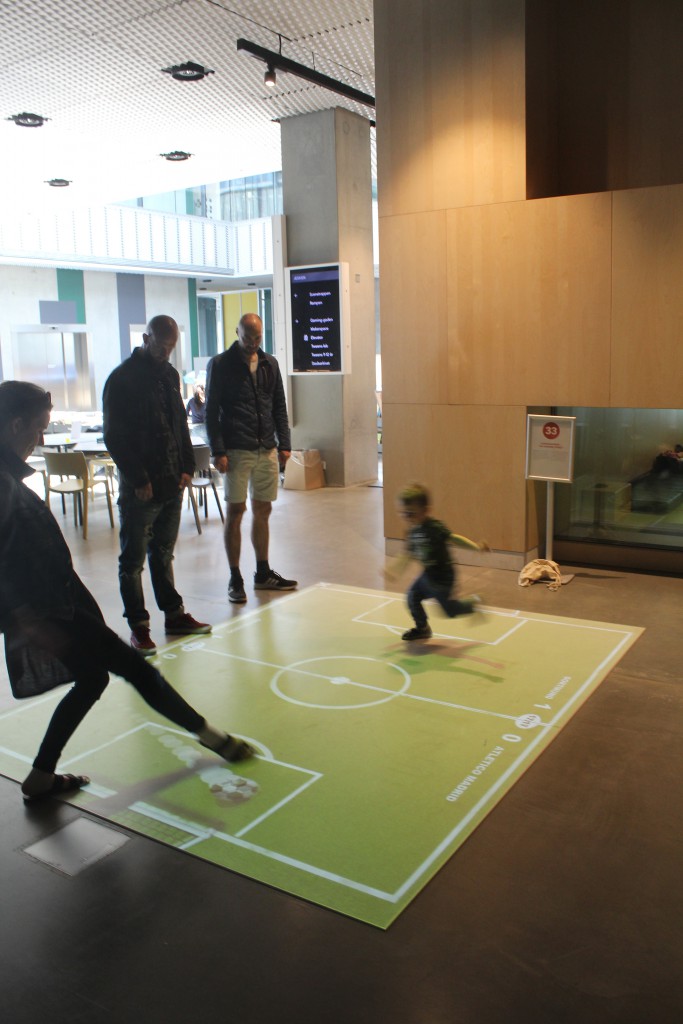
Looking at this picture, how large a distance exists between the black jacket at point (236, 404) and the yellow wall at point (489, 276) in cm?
143

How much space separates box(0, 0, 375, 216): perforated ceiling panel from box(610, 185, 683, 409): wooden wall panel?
9.85ft

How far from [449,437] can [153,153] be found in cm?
659

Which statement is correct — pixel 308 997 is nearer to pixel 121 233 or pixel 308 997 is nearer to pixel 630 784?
pixel 630 784

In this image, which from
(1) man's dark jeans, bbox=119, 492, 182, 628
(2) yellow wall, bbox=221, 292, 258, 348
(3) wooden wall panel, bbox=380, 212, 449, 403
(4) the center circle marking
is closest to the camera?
(4) the center circle marking

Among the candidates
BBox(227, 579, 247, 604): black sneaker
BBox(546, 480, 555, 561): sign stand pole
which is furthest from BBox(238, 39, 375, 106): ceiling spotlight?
BBox(227, 579, 247, 604): black sneaker

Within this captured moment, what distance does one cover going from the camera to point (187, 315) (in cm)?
1852

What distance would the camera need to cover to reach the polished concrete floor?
7.57ft

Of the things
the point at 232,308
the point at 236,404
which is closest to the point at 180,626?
the point at 236,404

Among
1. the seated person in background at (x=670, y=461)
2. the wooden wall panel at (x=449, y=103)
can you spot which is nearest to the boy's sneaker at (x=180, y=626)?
the seated person in background at (x=670, y=461)

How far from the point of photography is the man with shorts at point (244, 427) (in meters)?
5.95

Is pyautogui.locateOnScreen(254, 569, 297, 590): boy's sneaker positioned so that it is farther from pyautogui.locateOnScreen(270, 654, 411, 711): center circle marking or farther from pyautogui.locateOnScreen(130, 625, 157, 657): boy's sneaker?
pyautogui.locateOnScreen(270, 654, 411, 711): center circle marking

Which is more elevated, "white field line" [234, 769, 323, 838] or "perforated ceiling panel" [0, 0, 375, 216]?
"perforated ceiling panel" [0, 0, 375, 216]

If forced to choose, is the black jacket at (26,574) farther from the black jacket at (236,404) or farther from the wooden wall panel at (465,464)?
the wooden wall panel at (465,464)

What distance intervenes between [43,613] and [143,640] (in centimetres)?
206
